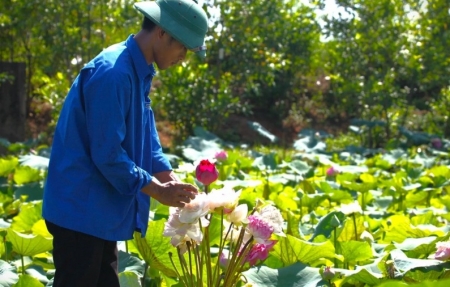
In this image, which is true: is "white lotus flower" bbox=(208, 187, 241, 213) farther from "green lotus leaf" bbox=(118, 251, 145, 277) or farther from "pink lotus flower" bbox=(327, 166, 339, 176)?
"pink lotus flower" bbox=(327, 166, 339, 176)

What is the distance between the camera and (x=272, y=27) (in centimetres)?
1046

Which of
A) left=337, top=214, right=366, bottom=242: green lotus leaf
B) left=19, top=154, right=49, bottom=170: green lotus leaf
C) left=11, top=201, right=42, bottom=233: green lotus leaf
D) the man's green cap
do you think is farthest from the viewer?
left=19, top=154, right=49, bottom=170: green lotus leaf

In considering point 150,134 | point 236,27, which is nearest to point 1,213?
point 150,134

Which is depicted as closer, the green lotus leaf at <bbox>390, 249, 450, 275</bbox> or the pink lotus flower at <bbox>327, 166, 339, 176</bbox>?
the green lotus leaf at <bbox>390, 249, 450, 275</bbox>

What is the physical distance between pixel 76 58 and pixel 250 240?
6.65m

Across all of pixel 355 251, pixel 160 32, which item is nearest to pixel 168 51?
pixel 160 32

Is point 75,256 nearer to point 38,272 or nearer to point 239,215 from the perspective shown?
point 239,215

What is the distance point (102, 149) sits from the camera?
216 cm

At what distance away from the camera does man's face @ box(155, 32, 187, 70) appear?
2.30 meters

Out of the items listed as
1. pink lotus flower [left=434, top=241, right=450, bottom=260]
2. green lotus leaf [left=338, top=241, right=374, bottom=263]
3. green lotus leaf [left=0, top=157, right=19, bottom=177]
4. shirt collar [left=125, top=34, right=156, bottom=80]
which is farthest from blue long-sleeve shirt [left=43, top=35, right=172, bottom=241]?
green lotus leaf [left=0, top=157, right=19, bottom=177]

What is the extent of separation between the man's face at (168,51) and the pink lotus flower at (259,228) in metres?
0.51

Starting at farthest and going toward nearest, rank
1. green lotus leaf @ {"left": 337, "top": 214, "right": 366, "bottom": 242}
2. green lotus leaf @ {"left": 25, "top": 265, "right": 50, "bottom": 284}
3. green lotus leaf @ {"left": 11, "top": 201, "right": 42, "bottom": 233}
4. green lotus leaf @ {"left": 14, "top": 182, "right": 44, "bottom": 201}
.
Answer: green lotus leaf @ {"left": 14, "top": 182, "right": 44, "bottom": 201} < green lotus leaf @ {"left": 11, "top": 201, "right": 42, "bottom": 233} < green lotus leaf @ {"left": 337, "top": 214, "right": 366, "bottom": 242} < green lotus leaf @ {"left": 25, "top": 265, "right": 50, "bottom": 284}

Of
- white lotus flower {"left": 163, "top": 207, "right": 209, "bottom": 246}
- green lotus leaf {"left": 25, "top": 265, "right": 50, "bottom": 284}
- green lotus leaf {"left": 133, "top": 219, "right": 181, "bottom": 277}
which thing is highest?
white lotus flower {"left": 163, "top": 207, "right": 209, "bottom": 246}

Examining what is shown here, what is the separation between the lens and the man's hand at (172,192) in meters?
2.22
